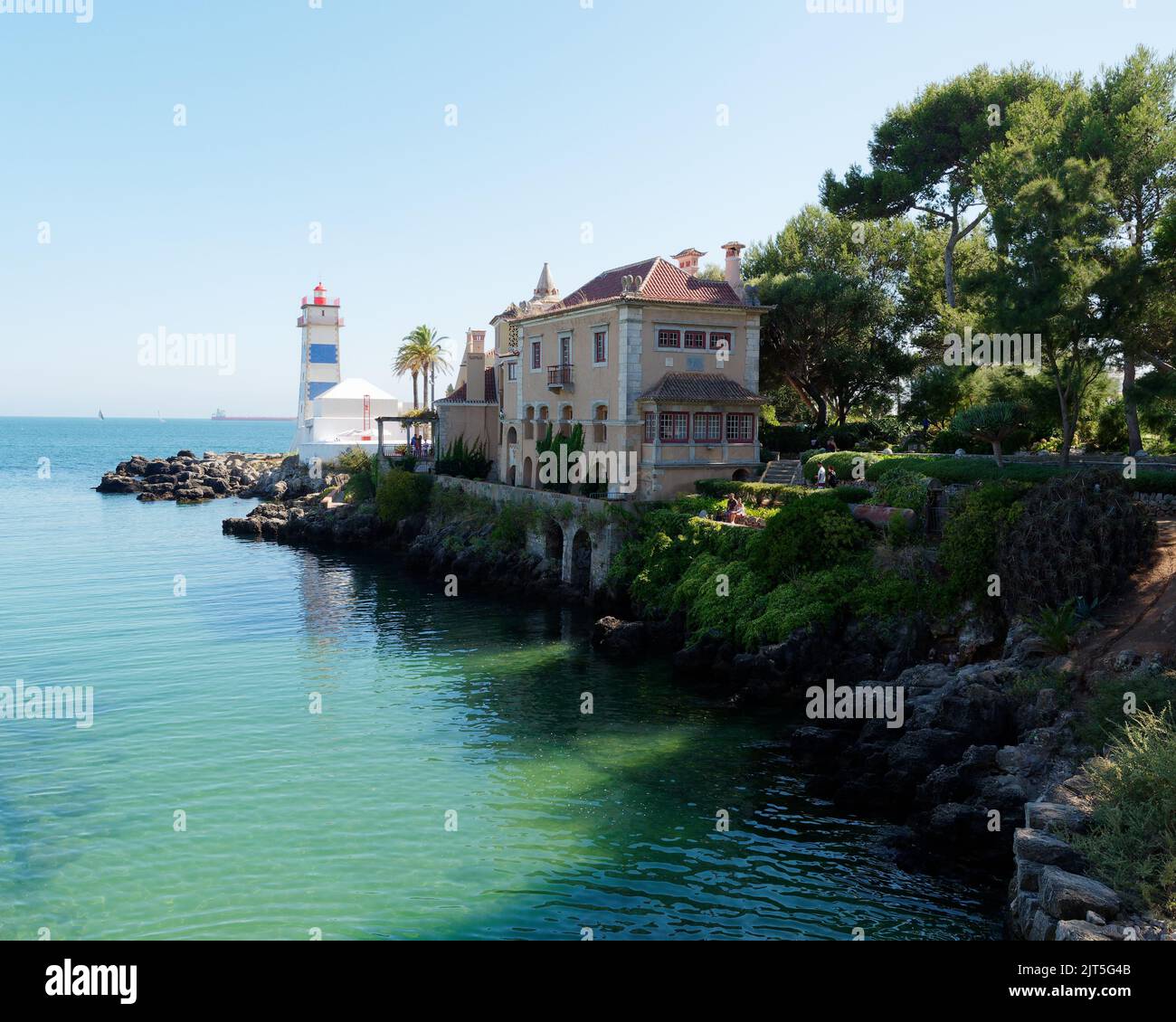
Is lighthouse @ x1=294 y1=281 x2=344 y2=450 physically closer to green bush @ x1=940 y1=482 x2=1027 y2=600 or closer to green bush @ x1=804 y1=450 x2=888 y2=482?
green bush @ x1=804 y1=450 x2=888 y2=482

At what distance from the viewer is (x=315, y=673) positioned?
31859 mm

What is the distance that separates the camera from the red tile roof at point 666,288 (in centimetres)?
4434

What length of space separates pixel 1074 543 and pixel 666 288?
24.3 meters

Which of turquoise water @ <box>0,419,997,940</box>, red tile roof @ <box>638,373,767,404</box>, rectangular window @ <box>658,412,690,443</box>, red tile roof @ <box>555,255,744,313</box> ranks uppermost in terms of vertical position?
red tile roof @ <box>555,255,744,313</box>

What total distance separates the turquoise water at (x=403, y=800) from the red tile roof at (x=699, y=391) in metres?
11.4

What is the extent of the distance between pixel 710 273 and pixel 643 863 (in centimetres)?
5394

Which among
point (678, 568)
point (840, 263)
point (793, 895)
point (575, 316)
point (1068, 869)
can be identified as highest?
point (840, 263)

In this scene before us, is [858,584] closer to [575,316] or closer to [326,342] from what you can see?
[575,316]

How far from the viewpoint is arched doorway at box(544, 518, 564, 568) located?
153 feet

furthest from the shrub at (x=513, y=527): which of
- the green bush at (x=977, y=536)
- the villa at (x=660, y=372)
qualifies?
the green bush at (x=977, y=536)

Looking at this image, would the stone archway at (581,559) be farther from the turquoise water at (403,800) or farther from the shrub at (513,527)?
the turquoise water at (403,800)

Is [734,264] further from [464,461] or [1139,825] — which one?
[1139,825]

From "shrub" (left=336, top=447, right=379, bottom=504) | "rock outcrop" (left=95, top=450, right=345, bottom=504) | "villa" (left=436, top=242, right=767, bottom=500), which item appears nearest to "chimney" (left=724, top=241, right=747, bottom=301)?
"villa" (left=436, top=242, right=767, bottom=500)

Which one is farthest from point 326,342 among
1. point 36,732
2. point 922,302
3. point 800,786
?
point 800,786
